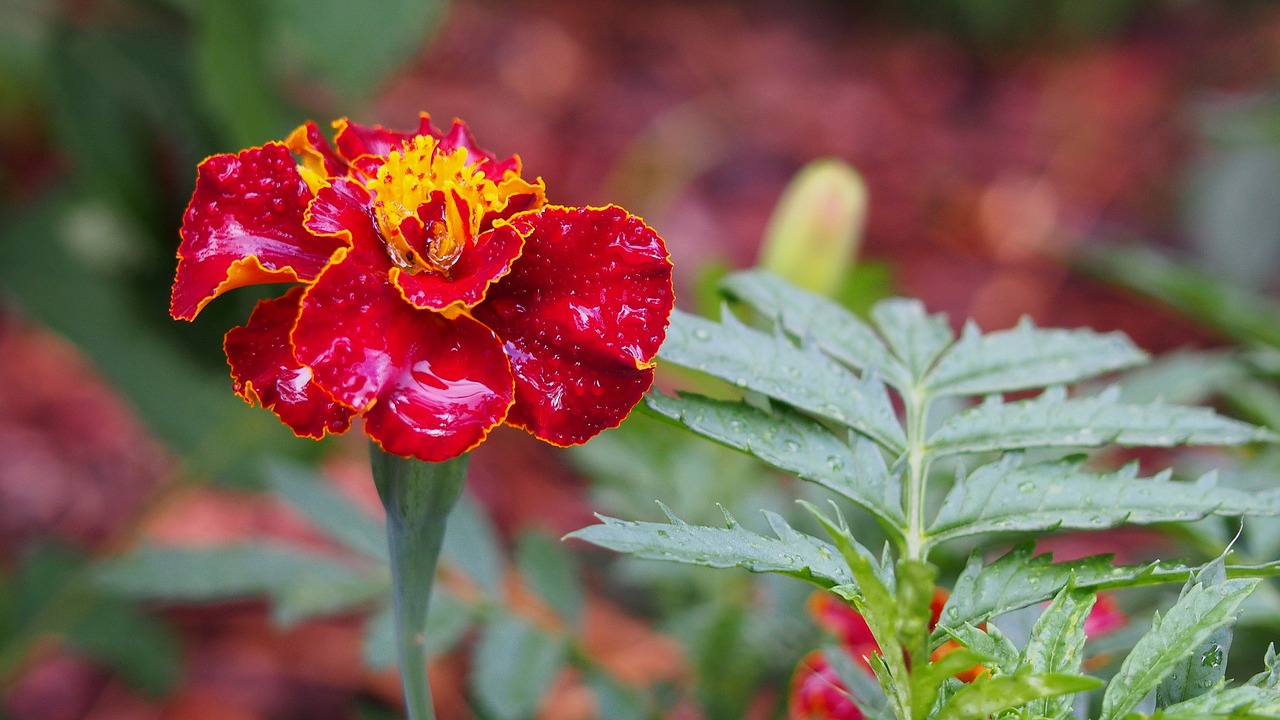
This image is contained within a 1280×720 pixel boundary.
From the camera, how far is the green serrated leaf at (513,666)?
0.59m

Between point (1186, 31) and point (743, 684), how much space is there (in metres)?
2.49

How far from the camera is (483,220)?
0.41 m

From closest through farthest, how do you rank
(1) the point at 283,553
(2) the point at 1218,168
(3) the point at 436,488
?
(3) the point at 436,488 < (1) the point at 283,553 < (2) the point at 1218,168

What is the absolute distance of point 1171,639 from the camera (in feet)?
1.14

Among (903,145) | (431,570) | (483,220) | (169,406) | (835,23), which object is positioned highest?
(835,23)

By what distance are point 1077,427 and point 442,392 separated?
267 millimetres

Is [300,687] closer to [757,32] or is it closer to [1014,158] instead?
[1014,158]

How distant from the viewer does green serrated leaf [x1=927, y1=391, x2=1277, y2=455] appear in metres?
0.45

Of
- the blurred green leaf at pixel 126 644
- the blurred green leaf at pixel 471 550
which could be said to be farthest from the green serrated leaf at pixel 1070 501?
the blurred green leaf at pixel 126 644

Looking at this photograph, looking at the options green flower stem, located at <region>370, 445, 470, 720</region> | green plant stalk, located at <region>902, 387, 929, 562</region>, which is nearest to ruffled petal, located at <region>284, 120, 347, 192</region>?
green flower stem, located at <region>370, 445, 470, 720</region>

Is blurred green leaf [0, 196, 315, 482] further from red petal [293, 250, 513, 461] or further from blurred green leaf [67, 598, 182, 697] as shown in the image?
red petal [293, 250, 513, 461]

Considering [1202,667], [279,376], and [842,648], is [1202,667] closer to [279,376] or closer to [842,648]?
→ [842,648]

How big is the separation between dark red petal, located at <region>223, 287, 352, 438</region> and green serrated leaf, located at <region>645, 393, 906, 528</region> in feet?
0.39

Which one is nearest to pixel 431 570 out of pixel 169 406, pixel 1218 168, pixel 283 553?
pixel 283 553
